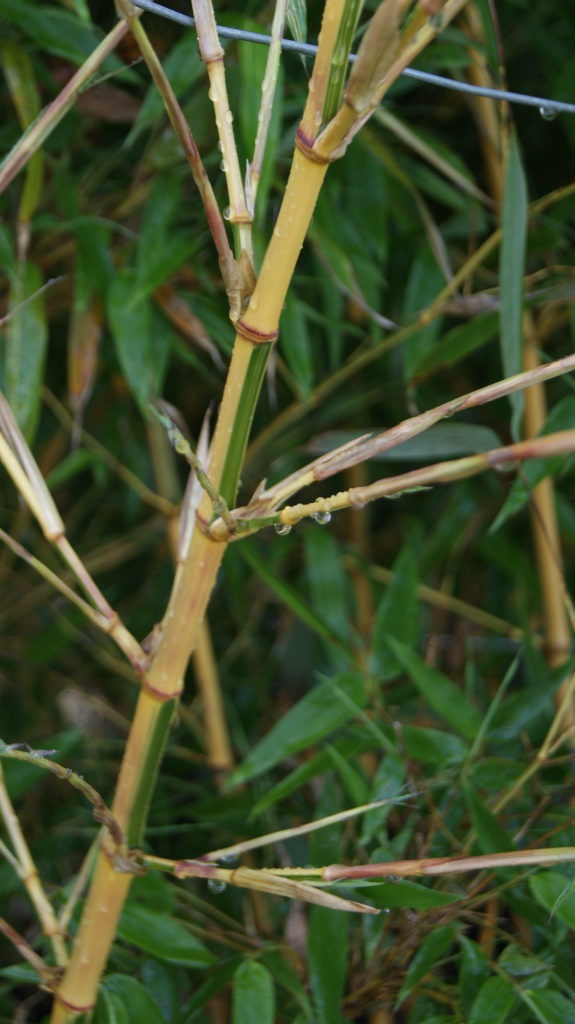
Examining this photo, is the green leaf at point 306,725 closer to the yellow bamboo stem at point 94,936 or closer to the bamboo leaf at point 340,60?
the yellow bamboo stem at point 94,936

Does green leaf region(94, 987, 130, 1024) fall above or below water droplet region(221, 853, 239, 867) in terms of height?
below

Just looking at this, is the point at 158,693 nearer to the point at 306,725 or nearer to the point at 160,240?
the point at 306,725

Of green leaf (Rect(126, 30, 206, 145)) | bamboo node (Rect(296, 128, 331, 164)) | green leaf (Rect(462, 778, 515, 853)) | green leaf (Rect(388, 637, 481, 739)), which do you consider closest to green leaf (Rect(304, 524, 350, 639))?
green leaf (Rect(388, 637, 481, 739))

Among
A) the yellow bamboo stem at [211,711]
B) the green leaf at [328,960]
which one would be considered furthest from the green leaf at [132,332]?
the green leaf at [328,960]

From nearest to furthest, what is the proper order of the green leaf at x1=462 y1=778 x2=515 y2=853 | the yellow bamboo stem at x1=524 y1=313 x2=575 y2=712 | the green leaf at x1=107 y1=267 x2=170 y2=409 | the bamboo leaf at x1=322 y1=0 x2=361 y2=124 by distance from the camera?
the bamboo leaf at x1=322 y1=0 x2=361 y2=124
the green leaf at x1=462 y1=778 x2=515 y2=853
the green leaf at x1=107 y1=267 x2=170 y2=409
the yellow bamboo stem at x1=524 y1=313 x2=575 y2=712

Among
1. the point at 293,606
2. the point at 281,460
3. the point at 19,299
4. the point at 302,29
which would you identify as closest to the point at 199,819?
the point at 293,606

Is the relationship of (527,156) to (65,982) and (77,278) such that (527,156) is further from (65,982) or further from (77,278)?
(65,982)

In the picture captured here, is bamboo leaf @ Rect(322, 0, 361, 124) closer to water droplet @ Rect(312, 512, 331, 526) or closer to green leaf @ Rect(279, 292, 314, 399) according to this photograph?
water droplet @ Rect(312, 512, 331, 526)

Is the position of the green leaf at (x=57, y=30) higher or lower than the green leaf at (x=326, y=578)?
higher
